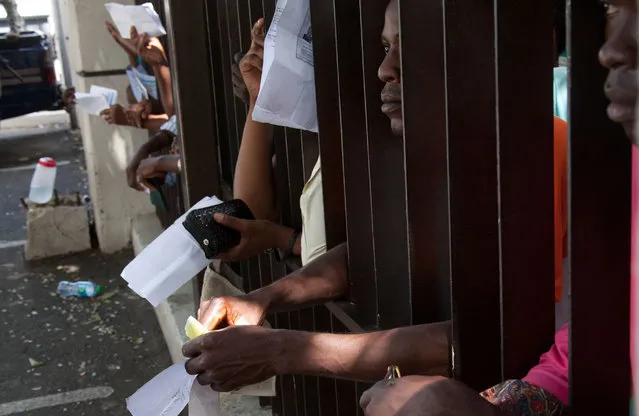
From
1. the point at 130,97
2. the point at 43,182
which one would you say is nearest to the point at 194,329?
the point at 130,97

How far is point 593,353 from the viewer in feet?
3.89

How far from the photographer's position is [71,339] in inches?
196

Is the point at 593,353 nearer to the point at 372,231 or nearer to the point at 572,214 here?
the point at 572,214

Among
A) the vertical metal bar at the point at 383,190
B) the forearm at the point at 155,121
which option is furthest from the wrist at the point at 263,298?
the forearm at the point at 155,121

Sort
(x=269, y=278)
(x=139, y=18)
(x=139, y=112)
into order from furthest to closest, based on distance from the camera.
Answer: (x=139, y=112)
(x=139, y=18)
(x=269, y=278)

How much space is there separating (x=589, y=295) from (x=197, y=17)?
244 centimetres

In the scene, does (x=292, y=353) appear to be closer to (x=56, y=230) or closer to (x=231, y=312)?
(x=231, y=312)

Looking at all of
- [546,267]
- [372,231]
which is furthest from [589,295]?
[372,231]

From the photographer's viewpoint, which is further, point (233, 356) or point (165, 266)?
point (165, 266)

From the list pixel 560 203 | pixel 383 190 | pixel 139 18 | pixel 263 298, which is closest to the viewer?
pixel 560 203

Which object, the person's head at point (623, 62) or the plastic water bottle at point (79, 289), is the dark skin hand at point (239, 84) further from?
the plastic water bottle at point (79, 289)

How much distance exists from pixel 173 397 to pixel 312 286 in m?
0.49

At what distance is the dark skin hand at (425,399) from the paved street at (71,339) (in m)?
2.93

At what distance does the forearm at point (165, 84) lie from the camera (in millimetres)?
4754
